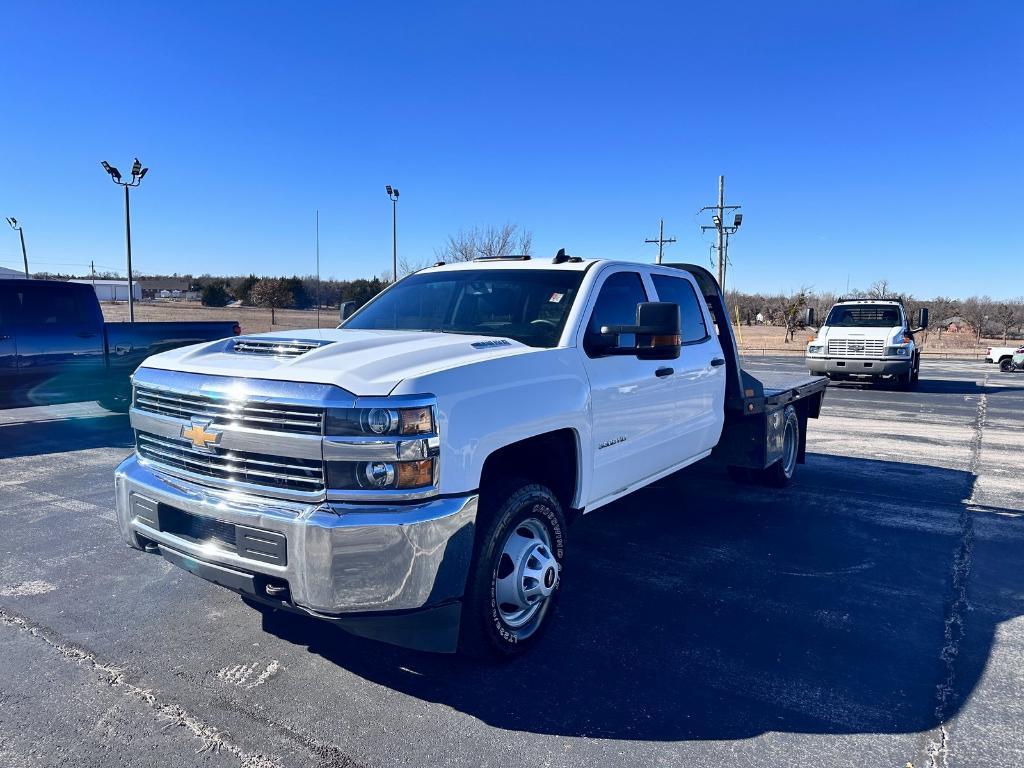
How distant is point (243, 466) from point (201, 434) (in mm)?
271

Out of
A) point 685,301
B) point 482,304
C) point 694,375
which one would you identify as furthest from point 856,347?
point 482,304

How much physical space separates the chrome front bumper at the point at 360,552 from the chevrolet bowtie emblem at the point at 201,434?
26 centimetres

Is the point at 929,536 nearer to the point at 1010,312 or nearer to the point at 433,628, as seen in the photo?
the point at 433,628

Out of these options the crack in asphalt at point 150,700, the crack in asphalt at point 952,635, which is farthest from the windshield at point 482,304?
the crack in asphalt at point 952,635

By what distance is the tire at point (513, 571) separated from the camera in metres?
3.15

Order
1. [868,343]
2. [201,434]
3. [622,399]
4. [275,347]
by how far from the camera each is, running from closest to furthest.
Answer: [201,434] < [275,347] < [622,399] < [868,343]

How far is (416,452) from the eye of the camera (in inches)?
109

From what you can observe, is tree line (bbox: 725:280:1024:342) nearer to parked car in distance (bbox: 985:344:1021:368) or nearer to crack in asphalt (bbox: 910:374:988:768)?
parked car in distance (bbox: 985:344:1021:368)

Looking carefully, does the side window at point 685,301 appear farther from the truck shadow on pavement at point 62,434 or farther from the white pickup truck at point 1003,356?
the white pickup truck at point 1003,356

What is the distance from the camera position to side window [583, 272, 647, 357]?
13.1 ft

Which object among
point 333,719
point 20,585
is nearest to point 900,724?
point 333,719

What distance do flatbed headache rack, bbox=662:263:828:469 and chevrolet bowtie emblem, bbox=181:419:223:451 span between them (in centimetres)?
402

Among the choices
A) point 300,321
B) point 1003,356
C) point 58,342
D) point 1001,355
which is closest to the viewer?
point 58,342

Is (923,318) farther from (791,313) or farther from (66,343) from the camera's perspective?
(791,313)
